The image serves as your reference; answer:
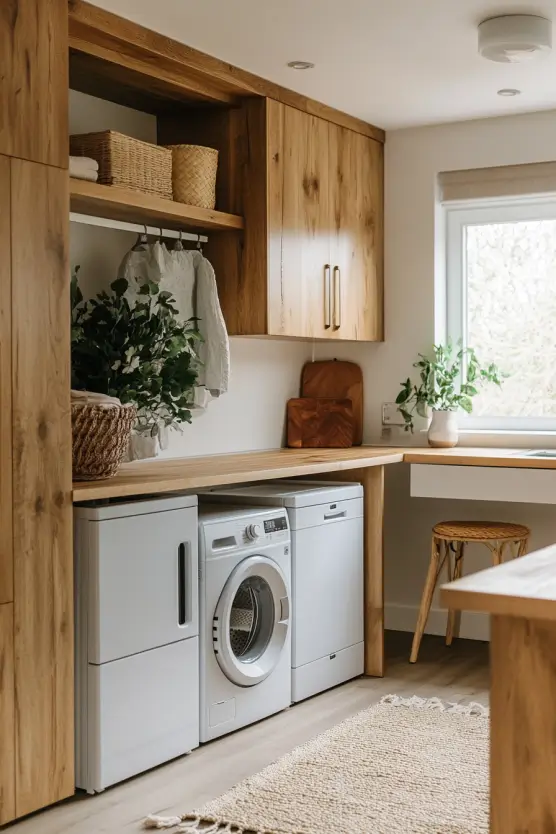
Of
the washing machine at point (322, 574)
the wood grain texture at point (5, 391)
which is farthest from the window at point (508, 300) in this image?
the wood grain texture at point (5, 391)

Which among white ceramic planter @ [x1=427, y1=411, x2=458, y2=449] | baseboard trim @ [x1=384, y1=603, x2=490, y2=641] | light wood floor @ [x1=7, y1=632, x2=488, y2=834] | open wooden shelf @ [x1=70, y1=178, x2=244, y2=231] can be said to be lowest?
light wood floor @ [x1=7, y1=632, x2=488, y2=834]

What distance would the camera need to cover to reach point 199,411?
172 inches

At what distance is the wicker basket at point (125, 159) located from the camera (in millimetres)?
3492

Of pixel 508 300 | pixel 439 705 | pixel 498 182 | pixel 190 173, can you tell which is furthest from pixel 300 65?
pixel 439 705

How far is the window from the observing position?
4.82m

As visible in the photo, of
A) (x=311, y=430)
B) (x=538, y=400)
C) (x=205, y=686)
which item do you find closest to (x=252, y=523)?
(x=205, y=686)

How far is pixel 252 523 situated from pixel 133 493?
27.2 inches

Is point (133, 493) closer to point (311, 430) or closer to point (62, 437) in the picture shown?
point (62, 437)

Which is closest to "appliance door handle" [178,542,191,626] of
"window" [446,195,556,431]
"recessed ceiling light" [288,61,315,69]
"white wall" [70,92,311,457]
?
"white wall" [70,92,311,457]

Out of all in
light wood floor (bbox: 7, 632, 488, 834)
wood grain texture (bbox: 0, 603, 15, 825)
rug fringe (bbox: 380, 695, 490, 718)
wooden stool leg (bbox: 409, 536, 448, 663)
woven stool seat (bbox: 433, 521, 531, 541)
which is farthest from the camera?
wooden stool leg (bbox: 409, 536, 448, 663)

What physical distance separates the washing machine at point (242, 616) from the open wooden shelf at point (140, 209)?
1046 mm

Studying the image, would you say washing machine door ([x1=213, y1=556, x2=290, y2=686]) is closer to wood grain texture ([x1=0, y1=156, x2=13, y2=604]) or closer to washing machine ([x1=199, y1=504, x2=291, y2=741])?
washing machine ([x1=199, y1=504, x2=291, y2=741])

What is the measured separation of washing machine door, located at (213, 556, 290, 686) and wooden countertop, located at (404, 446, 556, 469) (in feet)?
3.16

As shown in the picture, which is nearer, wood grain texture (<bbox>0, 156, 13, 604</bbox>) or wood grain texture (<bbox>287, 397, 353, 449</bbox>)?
→ wood grain texture (<bbox>0, 156, 13, 604</bbox>)
